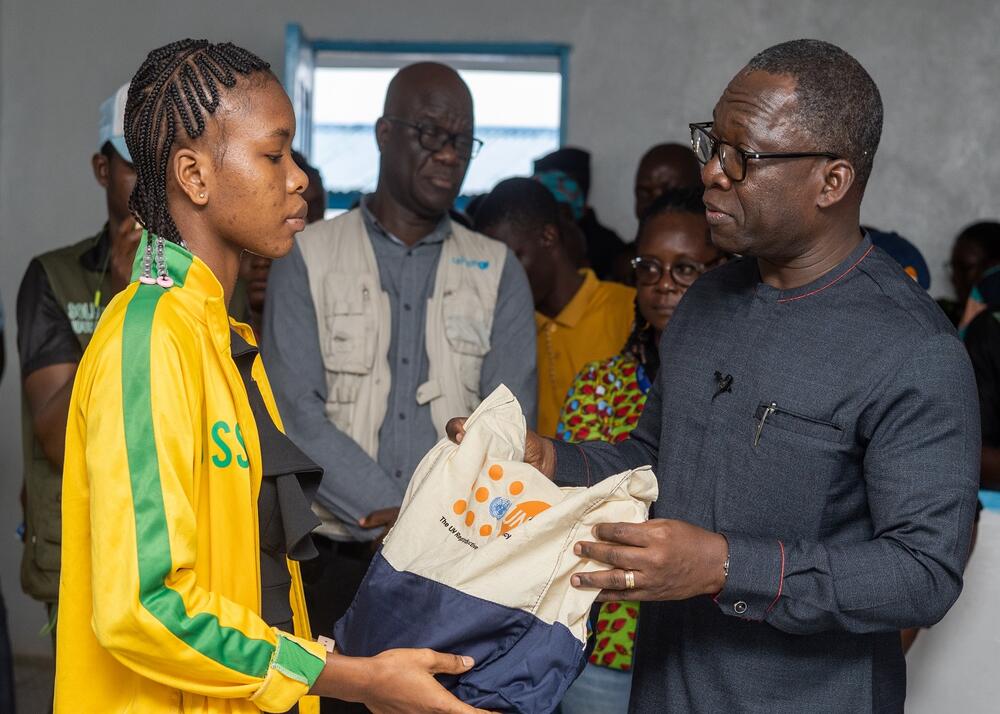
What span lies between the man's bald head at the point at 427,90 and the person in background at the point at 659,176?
159 centimetres

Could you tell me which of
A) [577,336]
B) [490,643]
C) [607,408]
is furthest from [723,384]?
[577,336]

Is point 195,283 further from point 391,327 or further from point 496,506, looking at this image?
point 391,327

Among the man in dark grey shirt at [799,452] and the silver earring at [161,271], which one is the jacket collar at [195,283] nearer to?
the silver earring at [161,271]

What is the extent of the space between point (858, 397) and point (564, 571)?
0.53 metres

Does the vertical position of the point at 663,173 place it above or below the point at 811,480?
above

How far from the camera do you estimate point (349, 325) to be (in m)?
2.93

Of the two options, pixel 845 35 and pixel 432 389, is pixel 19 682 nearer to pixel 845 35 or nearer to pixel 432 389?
pixel 432 389

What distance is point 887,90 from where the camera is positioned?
18.6 feet

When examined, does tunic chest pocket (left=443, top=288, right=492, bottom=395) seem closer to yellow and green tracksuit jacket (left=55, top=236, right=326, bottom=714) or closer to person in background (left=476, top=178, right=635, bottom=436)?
person in background (left=476, top=178, right=635, bottom=436)

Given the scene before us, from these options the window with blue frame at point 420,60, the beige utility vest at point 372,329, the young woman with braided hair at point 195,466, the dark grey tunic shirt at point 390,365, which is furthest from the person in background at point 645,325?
the window with blue frame at point 420,60

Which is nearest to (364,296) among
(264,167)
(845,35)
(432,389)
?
(432,389)

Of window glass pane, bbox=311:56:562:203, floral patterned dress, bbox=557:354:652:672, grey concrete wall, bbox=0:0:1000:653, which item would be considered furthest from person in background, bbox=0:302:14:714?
window glass pane, bbox=311:56:562:203

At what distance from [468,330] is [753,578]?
5.03 ft

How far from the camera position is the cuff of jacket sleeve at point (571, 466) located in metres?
1.95
